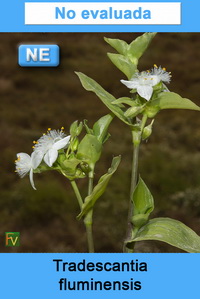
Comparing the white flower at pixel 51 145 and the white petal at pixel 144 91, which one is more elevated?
the white petal at pixel 144 91

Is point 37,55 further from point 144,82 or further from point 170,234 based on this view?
point 170,234

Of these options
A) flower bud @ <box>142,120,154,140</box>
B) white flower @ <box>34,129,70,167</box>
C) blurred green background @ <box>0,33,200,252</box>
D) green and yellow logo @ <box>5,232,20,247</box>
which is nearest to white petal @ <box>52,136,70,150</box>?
white flower @ <box>34,129,70,167</box>

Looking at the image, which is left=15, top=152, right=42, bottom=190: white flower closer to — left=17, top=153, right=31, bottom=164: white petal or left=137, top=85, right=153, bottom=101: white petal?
left=17, top=153, right=31, bottom=164: white petal

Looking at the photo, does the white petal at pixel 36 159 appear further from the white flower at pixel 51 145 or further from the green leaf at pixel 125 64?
the green leaf at pixel 125 64

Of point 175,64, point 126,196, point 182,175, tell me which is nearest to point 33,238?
point 126,196

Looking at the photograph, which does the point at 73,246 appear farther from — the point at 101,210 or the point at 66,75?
the point at 66,75
